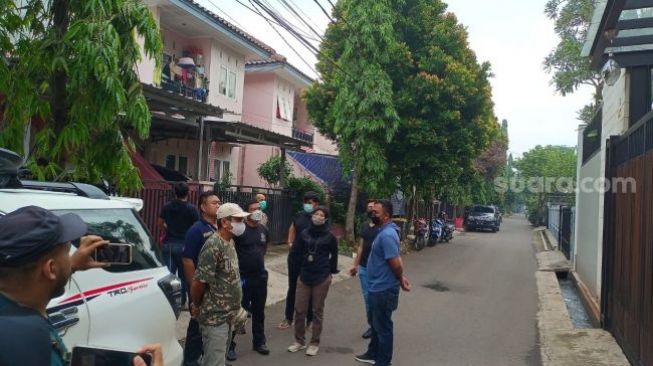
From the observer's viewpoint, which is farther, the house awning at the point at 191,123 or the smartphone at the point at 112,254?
the house awning at the point at 191,123

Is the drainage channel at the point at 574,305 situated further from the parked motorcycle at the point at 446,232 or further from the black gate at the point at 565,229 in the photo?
the parked motorcycle at the point at 446,232

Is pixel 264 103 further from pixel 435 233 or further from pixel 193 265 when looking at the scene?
pixel 193 265

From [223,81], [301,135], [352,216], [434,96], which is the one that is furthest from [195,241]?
[301,135]

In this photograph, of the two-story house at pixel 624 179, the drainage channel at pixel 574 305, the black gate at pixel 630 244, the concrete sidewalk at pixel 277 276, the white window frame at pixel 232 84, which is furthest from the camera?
the white window frame at pixel 232 84

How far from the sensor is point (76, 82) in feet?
16.0

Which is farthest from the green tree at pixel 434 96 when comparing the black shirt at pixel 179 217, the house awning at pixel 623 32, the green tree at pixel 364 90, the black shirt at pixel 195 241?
the black shirt at pixel 195 241

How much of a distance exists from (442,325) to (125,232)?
19.0 feet

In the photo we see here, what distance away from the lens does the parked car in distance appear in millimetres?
37625

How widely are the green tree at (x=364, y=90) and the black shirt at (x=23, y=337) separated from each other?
14783 millimetres

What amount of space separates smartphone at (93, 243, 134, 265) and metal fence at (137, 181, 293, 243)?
7679 millimetres

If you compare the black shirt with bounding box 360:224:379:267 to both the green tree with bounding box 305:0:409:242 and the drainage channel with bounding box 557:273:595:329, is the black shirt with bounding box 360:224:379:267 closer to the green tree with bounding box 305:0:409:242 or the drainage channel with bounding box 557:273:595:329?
the drainage channel with bounding box 557:273:595:329

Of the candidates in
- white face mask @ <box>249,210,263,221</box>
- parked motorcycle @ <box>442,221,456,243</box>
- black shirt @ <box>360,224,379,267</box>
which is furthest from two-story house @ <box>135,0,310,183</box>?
parked motorcycle @ <box>442,221,456,243</box>

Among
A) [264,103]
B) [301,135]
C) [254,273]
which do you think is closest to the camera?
[254,273]

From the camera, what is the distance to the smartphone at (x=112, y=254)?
2068mm
